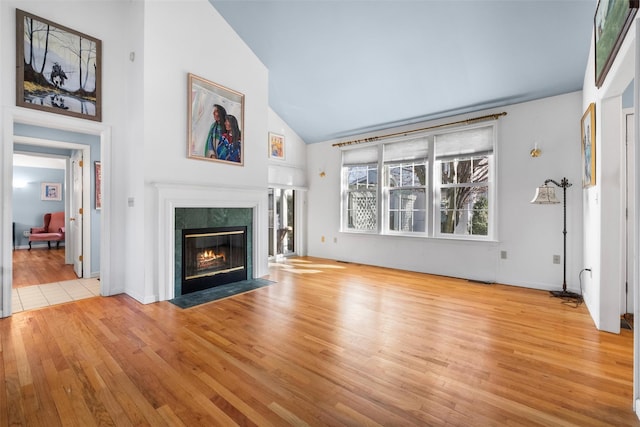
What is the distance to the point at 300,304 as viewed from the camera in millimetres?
3318

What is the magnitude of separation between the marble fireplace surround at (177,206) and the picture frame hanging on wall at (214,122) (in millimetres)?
434

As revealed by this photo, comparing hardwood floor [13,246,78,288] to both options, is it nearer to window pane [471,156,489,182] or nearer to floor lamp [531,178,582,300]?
window pane [471,156,489,182]

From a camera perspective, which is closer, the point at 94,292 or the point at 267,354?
the point at 267,354

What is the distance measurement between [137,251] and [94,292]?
3.05 feet

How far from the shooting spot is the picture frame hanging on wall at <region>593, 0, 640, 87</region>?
67.6 inches

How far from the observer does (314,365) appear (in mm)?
2012

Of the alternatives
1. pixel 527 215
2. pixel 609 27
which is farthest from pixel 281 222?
pixel 609 27

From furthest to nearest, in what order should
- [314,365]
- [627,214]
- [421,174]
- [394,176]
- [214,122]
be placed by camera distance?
[394,176] → [421,174] → [214,122] → [627,214] → [314,365]

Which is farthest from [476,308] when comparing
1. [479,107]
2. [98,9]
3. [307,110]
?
[98,9]

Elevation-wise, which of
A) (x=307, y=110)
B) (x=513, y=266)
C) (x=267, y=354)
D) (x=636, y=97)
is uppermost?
(x=307, y=110)

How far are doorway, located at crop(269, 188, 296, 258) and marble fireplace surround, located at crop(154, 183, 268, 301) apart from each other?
175cm

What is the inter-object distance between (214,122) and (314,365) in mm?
3257

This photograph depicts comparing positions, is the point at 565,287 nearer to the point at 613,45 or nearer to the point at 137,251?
the point at 613,45

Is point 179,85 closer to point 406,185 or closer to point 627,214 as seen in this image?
point 406,185
